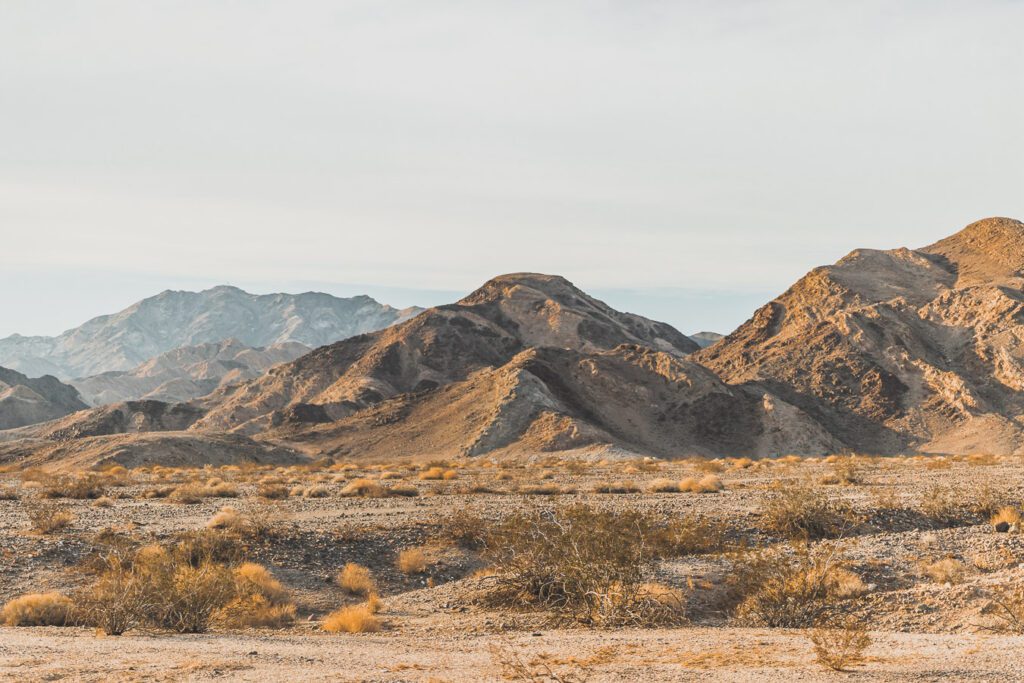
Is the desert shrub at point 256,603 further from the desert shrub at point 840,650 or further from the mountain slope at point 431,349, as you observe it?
the mountain slope at point 431,349

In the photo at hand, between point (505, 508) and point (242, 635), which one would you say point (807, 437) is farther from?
point (242, 635)

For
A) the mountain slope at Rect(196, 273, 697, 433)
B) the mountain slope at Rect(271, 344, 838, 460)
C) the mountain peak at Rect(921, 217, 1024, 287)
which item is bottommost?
the mountain slope at Rect(271, 344, 838, 460)

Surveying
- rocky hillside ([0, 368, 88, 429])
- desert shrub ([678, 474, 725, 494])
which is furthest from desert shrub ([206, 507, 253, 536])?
rocky hillside ([0, 368, 88, 429])

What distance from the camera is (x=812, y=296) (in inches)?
4026

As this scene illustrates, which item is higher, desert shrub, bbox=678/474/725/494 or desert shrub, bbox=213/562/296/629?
desert shrub, bbox=213/562/296/629

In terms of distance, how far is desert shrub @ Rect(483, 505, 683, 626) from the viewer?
12.8 meters

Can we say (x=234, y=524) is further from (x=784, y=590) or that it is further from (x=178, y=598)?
(x=784, y=590)

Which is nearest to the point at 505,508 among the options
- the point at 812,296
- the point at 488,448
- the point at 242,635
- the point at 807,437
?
the point at 242,635

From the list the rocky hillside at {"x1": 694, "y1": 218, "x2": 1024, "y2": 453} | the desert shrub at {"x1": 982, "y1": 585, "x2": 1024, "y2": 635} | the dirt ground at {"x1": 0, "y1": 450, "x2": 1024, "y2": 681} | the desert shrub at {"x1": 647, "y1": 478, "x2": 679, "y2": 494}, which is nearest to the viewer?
the dirt ground at {"x1": 0, "y1": 450, "x2": 1024, "y2": 681}

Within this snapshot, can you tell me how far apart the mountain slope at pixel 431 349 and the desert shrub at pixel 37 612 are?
8623 cm

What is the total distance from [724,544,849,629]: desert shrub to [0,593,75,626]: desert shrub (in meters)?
10.9

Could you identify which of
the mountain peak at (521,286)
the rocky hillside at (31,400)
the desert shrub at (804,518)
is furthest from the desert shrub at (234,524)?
the rocky hillside at (31,400)

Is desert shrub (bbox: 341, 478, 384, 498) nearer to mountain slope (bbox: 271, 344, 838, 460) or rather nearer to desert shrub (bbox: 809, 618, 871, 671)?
desert shrub (bbox: 809, 618, 871, 671)

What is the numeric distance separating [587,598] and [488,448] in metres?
55.0
